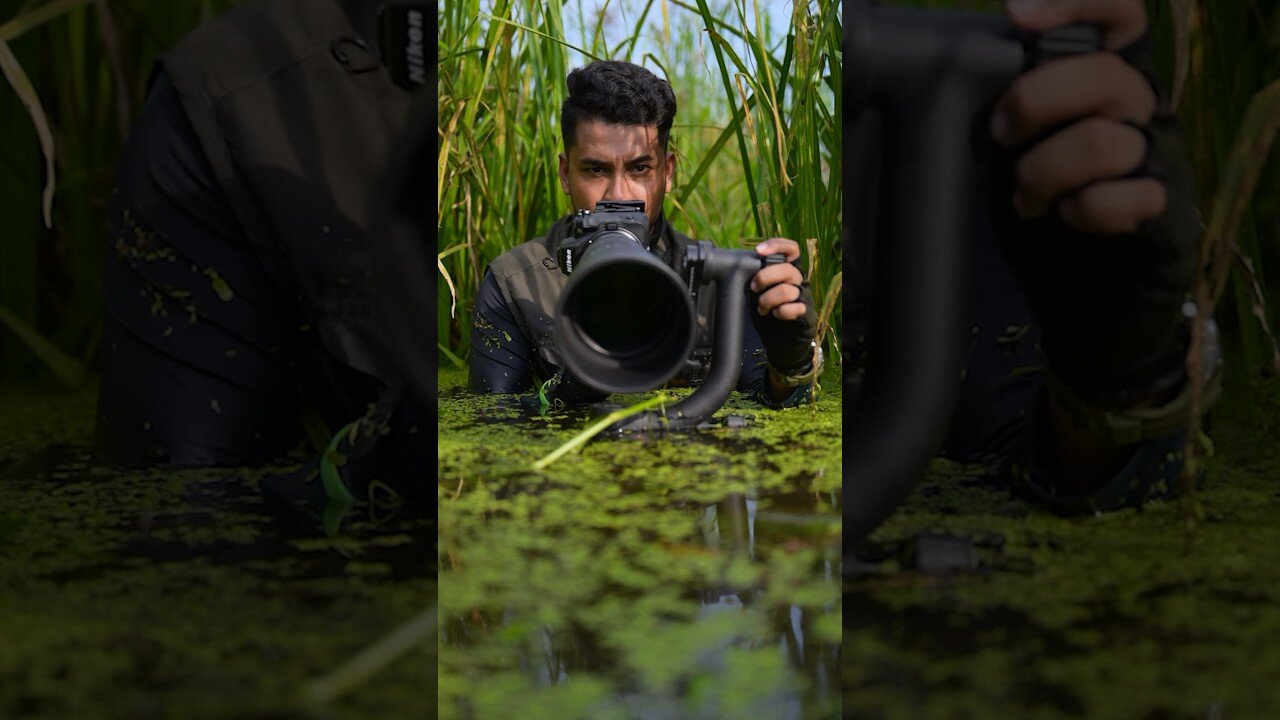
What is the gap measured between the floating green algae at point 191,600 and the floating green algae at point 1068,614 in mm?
247

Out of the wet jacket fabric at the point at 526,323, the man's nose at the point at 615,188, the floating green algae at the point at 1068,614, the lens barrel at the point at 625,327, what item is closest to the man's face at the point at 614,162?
the man's nose at the point at 615,188

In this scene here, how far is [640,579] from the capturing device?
68cm

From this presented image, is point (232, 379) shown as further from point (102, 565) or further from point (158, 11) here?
point (158, 11)

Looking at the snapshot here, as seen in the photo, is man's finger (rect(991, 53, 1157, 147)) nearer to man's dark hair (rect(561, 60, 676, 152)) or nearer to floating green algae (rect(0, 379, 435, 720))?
floating green algae (rect(0, 379, 435, 720))

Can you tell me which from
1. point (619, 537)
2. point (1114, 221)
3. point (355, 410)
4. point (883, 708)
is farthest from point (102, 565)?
point (1114, 221)

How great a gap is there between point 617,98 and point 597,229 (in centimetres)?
59

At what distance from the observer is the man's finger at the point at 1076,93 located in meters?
0.64

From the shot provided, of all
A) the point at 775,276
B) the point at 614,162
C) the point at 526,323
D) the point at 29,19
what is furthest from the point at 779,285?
the point at 29,19

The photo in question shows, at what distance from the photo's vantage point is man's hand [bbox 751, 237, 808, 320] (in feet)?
4.20

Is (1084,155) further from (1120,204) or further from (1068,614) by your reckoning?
(1068,614)

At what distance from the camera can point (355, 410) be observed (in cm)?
86

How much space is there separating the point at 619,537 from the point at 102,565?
34 cm

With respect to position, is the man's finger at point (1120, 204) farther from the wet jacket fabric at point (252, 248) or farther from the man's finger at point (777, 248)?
the man's finger at point (777, 248)

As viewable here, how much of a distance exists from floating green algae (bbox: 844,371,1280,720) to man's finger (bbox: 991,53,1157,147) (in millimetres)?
227
